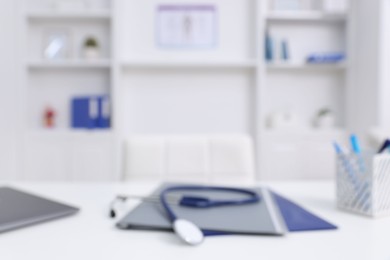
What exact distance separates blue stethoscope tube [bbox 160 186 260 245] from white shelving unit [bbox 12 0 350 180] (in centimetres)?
196

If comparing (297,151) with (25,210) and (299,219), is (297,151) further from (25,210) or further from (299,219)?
(25,210)

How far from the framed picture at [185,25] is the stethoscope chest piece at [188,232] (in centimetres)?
252

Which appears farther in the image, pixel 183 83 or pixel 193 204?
pixel 183 83

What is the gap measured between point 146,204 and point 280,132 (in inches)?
87.4

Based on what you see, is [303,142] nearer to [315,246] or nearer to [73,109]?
[73,109]

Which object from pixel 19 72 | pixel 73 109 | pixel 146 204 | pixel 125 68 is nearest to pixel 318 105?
pixel 125 68

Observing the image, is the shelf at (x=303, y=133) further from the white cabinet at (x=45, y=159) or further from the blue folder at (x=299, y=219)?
the blue folder at (x=299, y=219)

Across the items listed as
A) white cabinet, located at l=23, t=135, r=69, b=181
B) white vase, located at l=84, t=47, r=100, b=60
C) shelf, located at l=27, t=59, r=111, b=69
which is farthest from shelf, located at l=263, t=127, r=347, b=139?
white cabinet, located at l=23, t=135, r=69, b=181

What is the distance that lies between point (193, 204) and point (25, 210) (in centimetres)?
32

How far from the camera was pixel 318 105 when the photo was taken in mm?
Answer: 3104

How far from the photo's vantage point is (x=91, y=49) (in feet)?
9.37

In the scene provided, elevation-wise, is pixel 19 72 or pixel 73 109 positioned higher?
pixel 19 72

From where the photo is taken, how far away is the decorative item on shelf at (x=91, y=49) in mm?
2854

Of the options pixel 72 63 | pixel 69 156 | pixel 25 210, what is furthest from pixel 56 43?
pixel 25 210
